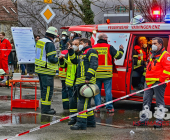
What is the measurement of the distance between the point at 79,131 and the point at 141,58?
4076 millimetres

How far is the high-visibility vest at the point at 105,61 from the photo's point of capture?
28.9ft

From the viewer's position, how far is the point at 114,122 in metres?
7.79

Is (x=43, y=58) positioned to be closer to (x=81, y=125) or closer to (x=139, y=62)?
(x=81, y=125)

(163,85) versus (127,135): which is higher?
(163,85)

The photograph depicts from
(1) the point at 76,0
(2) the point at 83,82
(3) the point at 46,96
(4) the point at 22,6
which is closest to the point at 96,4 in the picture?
(1) the point at 76,0

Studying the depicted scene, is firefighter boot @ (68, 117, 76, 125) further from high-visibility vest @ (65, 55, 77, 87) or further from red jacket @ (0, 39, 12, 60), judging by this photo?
→ red jacket @ (0, 39, 12, 60)

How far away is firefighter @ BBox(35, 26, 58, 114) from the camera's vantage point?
841 cm

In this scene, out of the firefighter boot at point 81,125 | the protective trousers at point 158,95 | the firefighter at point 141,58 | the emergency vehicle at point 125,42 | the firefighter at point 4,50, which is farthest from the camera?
the firefighter at point 4,50

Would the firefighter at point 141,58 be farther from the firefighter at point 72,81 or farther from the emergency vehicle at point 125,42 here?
the firefighter at point 72,81

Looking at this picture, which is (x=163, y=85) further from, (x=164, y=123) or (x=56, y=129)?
(x=56, y=129)

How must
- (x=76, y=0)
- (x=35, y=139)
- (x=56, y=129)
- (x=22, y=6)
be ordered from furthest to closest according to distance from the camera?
1. (x=22, y=6)
2. (x=76, y=0)
3. (x=56, y=129)
4. (x=35, y=139)

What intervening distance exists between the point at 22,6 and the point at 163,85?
15770 millimetres

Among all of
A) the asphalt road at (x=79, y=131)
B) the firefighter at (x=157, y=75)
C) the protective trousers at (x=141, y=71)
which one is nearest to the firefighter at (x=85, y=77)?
the asphalt road at (x=79, y=131)

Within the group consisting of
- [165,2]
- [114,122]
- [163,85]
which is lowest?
[114,122]
